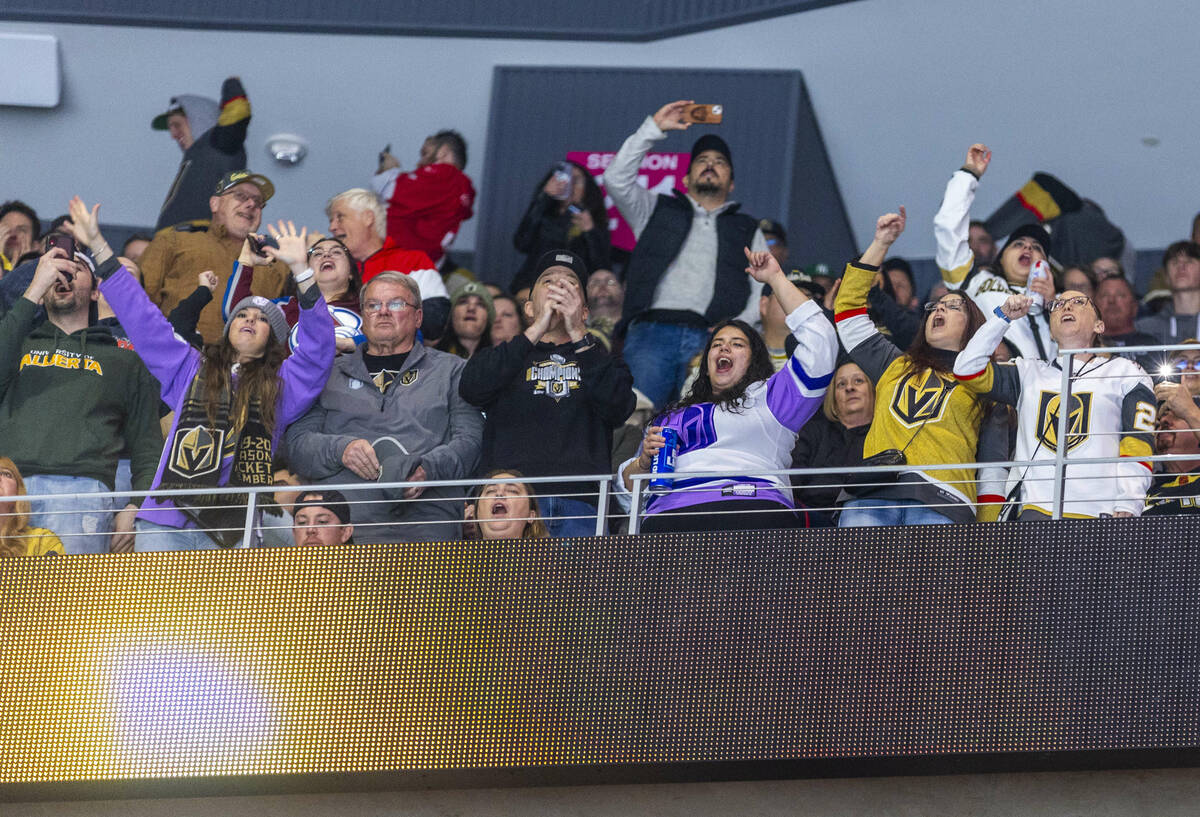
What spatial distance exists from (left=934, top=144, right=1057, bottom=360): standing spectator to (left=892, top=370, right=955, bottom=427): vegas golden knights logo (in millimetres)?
1207

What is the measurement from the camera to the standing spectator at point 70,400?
22.1ft

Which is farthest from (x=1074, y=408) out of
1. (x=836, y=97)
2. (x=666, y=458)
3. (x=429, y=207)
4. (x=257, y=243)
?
(x=836, y=97)

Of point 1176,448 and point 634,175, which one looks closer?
point 1176,448

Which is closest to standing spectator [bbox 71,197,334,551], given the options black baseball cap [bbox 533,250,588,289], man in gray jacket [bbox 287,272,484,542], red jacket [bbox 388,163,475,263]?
man in gray jacket [bbox 287,272,484,542]

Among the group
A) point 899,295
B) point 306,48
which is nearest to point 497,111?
point 306,48

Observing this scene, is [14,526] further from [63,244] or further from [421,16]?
[421,16]

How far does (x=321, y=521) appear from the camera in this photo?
20.5 ft

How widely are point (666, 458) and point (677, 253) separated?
2395 millimetres

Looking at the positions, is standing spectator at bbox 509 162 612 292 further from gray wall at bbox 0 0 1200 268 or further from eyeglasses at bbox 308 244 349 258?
eyeglasses at bbox 308 244 349 258

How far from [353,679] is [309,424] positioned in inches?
50.2

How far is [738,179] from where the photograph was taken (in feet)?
34.9

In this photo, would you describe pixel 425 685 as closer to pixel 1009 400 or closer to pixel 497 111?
pixel 1009 400

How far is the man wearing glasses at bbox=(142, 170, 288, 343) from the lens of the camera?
7.92 meters

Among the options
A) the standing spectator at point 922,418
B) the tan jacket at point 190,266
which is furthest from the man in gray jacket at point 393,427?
the standing spectator at point 922,418
